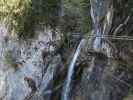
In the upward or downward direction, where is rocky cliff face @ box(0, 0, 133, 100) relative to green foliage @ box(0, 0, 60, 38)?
downward

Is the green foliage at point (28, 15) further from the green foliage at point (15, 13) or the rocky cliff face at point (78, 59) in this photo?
the rocky cliff face at point (78, 59)

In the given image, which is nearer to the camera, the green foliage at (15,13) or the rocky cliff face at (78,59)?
the rocky cliff face at (78,59)

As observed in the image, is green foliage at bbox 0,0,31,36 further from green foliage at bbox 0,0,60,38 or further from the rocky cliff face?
the rocky cliff face

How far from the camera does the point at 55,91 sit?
18.4ft

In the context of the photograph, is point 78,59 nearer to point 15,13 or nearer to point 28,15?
point 28,15

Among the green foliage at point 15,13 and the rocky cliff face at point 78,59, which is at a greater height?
the green foliage at point 15,13

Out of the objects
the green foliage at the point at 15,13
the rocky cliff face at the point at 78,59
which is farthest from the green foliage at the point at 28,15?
the rocky cliff face at the point at 78,59

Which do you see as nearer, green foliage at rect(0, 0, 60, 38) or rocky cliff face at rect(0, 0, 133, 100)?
rocky cliff face at rect(0, 0, 133, 100)

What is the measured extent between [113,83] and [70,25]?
1.50 meters

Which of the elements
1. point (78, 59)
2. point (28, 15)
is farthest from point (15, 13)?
point (78, 59)

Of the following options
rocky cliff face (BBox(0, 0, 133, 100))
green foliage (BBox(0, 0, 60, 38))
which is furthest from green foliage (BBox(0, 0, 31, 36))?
rocky cliff face (BBox(0, 0, 133, 100))

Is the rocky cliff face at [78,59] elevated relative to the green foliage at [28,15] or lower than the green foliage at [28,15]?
lower

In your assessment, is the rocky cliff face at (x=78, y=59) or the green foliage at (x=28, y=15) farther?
the green foliage at (x=28, y=15)

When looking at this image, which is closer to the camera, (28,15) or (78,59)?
(78,59)
